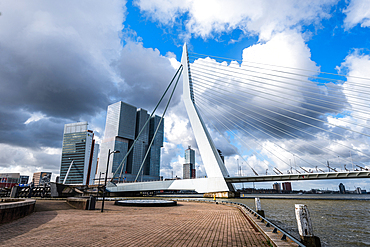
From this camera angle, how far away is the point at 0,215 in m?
9.09

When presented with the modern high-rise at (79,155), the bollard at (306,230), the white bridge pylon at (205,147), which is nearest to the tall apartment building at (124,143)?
the modern high-rise at (79,155)

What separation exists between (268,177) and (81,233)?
1712 inches

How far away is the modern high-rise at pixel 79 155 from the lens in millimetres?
132125

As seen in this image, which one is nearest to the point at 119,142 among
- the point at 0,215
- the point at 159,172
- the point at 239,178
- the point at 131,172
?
the point at 131,172

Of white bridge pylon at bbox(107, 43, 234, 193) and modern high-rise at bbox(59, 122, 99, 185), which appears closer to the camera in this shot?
white bridge pylon at bbox(107, 43, 234, 193)

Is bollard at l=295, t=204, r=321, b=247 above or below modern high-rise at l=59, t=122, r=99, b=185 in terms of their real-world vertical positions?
below

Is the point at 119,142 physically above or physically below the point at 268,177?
above

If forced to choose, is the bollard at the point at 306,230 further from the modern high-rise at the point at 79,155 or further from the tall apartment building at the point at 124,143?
the modern high-rise at the point at 79,155

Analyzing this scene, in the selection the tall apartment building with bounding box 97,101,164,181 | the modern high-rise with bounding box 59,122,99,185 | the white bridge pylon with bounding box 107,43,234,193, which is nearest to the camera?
the white bridge pylon with bounding box 107,43,234,193

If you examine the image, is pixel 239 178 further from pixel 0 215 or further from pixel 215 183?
pixel 0 215

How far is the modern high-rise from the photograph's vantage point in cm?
13212

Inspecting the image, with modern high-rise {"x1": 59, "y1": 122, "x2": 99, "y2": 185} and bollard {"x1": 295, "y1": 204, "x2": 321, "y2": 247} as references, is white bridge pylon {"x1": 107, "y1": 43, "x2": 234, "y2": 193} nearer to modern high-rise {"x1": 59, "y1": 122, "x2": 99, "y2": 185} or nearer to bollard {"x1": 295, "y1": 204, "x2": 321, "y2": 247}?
bollard {"x1": 295, "y1": 204, "x2": 321, "y2": 247}

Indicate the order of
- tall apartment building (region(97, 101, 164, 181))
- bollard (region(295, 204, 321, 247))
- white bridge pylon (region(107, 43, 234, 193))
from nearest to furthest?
1. bollard (region(295, 204, 321, 247))
2. white bridge pylon (region(107, 43, 234, 193))
3. tall apartment building (region(97, 101, 164, 181))

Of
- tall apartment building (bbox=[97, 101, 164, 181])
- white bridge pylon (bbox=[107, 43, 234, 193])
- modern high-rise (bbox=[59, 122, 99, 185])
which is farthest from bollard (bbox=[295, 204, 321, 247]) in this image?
modern high-rise (bbox=[59, 122, 99, 185])
